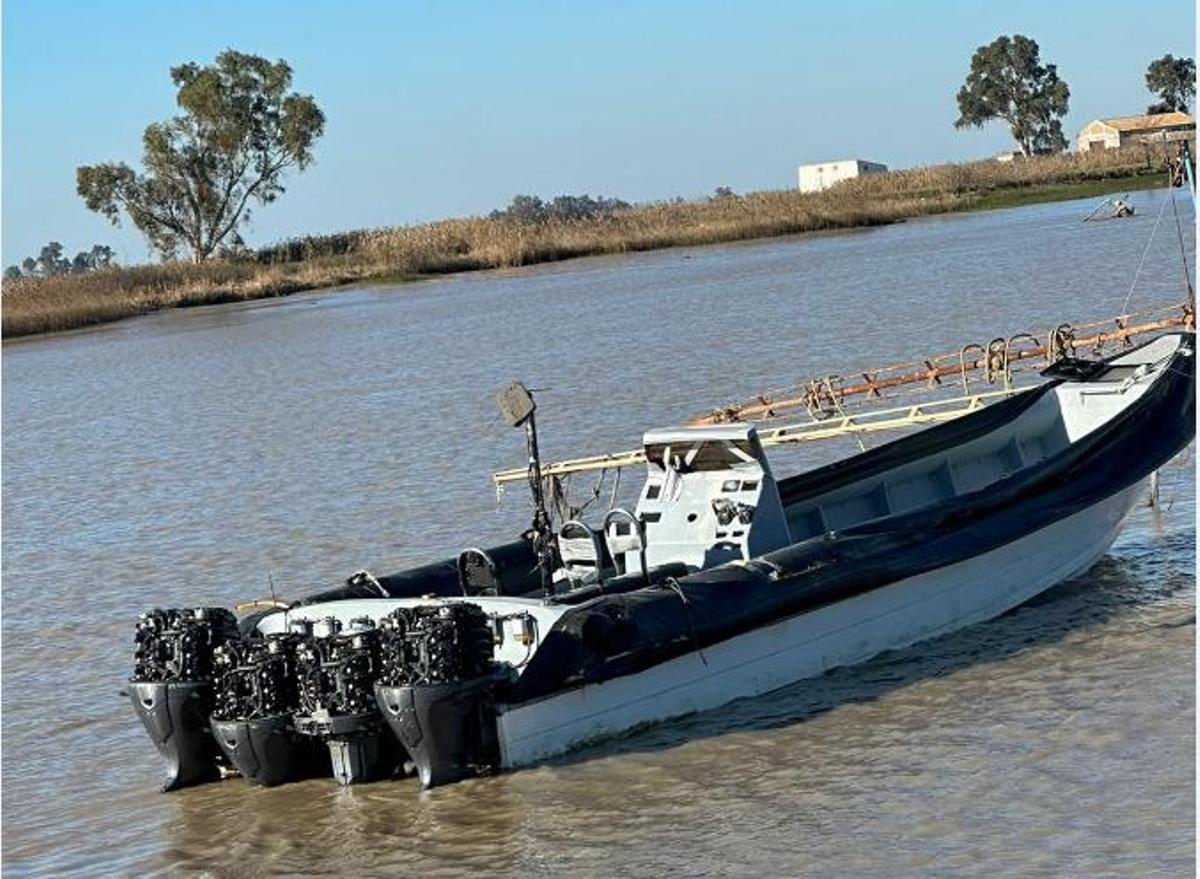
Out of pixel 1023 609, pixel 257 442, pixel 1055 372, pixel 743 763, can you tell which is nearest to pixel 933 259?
pixel 257 442

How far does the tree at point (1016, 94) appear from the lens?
13950 centimetres

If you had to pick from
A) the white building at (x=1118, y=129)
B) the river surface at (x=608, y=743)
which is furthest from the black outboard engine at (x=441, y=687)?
the white building at (x=1118, y=129)

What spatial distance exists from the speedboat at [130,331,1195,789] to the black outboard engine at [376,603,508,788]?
0.01 metres

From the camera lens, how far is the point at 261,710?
11.9 m

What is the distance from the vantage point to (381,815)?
1149 cm

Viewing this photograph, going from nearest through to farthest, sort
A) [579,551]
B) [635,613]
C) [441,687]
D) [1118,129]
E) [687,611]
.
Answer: [441,687] → [635,613] → [687,611] → [579,551] → [1118,129]

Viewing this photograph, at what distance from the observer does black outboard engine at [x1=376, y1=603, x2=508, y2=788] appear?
37.3ft

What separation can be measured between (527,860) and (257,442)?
1960 cm

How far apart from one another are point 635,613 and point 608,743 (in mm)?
751

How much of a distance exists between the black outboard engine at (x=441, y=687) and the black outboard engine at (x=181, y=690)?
1.34 m

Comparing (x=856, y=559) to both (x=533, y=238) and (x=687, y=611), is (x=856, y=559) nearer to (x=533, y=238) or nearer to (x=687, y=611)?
(x=687, y=611)

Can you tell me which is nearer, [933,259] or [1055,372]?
[1055,372]

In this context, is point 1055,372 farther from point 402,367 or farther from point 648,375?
point 402,367

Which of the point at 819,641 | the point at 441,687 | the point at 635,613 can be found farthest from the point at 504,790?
the point at 819,641
